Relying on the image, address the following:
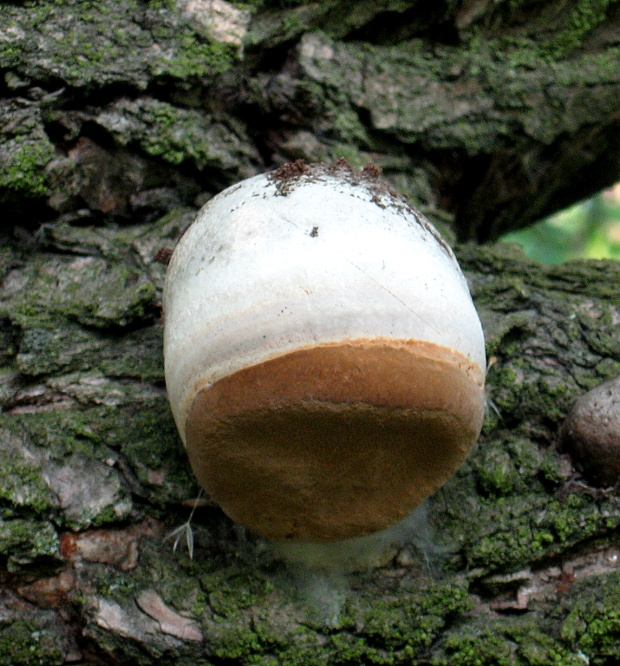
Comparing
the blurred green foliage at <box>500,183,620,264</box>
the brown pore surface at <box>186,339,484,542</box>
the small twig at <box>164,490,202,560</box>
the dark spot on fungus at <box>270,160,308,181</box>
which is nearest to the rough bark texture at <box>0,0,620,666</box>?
the small twig at <box>164,490,202,560</box>

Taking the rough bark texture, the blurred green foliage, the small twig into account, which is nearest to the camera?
the rough bark texture

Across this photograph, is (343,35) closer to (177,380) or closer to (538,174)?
(538,174)

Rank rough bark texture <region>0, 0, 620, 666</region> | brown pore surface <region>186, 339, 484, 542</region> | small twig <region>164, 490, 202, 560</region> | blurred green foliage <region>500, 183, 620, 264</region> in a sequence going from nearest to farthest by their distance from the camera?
brown pore surface <region>186, 339, 484, 542</region> → rough bark texture <region>0, 0, 620, 666</region> → small twig <region>164, 490, 202, 560</region> → blurred green foliage <region>500, 183, 620, 264</region>

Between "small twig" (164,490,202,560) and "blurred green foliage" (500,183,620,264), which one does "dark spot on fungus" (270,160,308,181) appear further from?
"blurred green foliage" (500,183,620,264)

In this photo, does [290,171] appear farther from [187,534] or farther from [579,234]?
[579,234]

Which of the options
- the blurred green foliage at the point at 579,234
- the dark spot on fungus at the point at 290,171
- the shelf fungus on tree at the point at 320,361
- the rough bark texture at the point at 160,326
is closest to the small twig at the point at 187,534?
the rough bark texture at the point at 160,326

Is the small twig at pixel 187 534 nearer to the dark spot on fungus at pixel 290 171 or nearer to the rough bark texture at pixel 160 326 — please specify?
the rough bark texture at pixel 160 326
